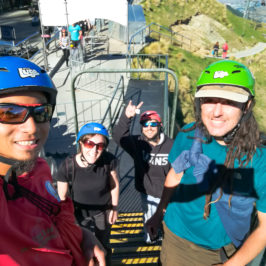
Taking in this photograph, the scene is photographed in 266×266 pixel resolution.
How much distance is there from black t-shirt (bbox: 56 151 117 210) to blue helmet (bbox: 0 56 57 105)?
4.80 ft

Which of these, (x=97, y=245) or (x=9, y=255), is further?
(x=97, y=245)

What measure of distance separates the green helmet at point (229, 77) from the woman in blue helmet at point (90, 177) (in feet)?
4.48

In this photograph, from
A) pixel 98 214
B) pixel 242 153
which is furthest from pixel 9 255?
pixel 98 214

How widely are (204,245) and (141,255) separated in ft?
5.28

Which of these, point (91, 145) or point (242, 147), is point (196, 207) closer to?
point (242, 147)

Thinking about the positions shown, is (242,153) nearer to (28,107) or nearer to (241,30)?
(28,107)

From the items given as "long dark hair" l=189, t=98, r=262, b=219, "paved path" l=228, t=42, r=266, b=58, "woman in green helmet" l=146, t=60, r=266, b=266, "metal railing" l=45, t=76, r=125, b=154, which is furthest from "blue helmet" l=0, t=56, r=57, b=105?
"paved path" l=228, t=42, r=266, b=58

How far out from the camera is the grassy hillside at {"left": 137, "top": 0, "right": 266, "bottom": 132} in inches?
655

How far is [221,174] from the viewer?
1.80 m

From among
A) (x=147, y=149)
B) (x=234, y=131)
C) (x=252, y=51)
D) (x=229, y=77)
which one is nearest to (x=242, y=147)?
(x=234, y=131)

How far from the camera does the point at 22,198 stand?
1.34 m

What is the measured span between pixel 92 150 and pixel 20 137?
1489 millimetres

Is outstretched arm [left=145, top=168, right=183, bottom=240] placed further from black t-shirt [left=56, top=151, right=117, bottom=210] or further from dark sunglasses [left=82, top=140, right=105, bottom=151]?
dark sunglasses [left=82, top=140, right=105, bottom=151]

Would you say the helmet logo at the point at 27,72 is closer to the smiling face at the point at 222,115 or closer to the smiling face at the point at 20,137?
the smiling face at the point at 20,137
